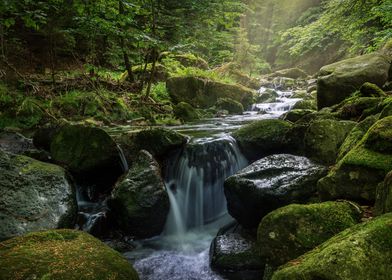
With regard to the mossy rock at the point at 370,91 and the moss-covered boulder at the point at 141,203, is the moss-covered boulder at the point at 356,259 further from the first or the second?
the mossy rock at the point at 370,91

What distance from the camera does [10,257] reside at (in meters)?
3.33

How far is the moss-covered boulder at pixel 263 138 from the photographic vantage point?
675 cm

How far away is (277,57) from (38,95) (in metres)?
31.3

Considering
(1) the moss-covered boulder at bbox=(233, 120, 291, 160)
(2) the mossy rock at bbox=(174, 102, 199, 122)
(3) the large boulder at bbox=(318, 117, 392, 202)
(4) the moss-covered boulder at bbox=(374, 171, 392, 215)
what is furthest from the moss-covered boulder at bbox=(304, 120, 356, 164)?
(2) the mossy rock at bbox=(174, 102, 199, 122)

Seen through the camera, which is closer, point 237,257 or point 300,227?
point 300,227

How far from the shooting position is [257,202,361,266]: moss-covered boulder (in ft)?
10.8

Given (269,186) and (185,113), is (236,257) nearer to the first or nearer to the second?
(269,186)

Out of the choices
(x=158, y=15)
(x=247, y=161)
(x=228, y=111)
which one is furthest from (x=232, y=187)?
(x=228, y=111)

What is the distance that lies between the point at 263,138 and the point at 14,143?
18.5 ft

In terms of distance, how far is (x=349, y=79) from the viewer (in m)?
8.45

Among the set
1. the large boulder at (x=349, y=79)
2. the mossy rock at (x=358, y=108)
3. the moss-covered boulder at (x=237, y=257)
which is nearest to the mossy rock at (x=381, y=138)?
the moss-covered boulder at (x=237, y=257)

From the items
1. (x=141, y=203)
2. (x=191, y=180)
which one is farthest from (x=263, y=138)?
(x=141, y=203)

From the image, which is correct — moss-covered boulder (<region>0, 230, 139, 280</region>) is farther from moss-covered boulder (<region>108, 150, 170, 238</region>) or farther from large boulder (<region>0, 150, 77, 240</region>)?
moss-covered boulder (<region>108, 150, 170, 238</region>)

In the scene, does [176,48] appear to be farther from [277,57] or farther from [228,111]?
[277,57]
